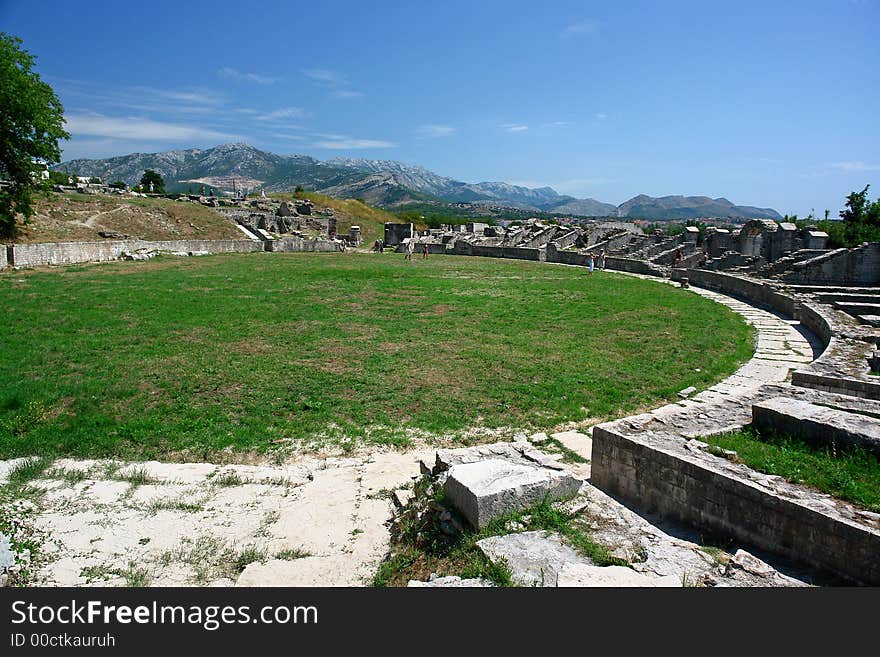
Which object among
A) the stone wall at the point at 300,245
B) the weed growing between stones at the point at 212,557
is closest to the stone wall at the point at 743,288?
the weed growing between stones at the point at 212,557

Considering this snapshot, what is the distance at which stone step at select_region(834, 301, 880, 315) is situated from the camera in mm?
17453

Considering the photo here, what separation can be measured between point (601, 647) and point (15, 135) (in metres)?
44.5

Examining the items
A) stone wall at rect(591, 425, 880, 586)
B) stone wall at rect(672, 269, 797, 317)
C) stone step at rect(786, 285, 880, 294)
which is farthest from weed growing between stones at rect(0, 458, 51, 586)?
stone step at rect(786, 285, 880, 294)

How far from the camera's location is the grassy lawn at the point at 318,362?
8.40m

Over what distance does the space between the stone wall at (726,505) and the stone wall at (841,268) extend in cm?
2247

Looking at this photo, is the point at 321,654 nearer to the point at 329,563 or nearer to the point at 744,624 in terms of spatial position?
the point at 329,563

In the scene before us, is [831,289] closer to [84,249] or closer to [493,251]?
[493,251]

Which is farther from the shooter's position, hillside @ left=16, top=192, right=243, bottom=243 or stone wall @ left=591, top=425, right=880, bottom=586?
hillside @ left=16, top=192, right=243, bottom=243

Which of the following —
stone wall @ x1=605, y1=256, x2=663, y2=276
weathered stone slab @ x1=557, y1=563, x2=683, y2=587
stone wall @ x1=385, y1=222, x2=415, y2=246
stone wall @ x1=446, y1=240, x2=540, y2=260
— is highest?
stone wall @ x1=385, y1=222, x2=415, y2=246

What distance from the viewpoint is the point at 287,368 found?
1119cm

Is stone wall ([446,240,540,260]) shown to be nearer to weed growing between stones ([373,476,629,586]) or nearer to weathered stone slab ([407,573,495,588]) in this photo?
weed growing between stones ([373,476,629,586])

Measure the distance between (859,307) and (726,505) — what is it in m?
17.1

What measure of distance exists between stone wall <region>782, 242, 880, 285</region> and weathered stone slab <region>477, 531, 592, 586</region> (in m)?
24.5

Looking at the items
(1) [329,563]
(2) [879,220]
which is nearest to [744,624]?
(1) [329,563]
